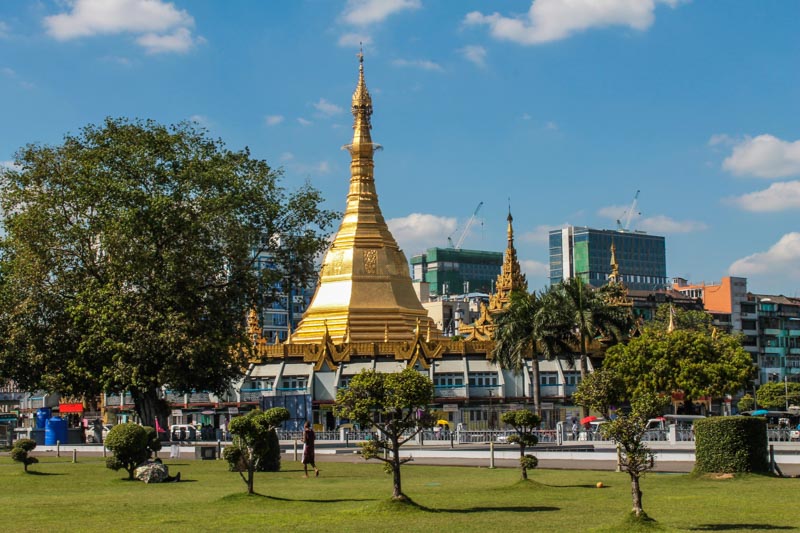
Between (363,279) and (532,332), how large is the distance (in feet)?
83.4

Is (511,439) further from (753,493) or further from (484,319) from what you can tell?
(484,319)

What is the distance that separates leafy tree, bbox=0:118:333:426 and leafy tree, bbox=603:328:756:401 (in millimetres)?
29815

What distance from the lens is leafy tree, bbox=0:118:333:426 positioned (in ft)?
175

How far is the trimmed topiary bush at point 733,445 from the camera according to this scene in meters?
31.0

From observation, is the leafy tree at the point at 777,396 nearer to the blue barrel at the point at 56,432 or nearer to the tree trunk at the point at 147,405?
the blue barrel at the point at 56,432

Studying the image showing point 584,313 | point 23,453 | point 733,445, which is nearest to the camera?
point 733,445

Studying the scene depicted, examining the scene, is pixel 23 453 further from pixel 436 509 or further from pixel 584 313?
pixel 584 313

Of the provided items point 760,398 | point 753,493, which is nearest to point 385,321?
point 760,398

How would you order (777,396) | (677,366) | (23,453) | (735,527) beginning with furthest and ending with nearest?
(777,396), (677,366), (23,453), (735,527)

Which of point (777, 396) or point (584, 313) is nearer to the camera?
point (584, 313)

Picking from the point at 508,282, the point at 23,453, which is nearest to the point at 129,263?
the point at 23,453

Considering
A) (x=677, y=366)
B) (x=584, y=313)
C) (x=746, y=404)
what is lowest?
(x=746, y=404)

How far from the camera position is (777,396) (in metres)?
115

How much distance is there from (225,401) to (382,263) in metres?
18.8
